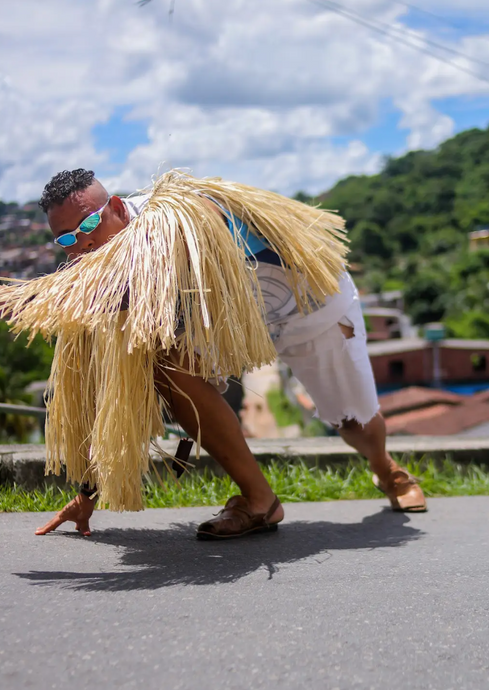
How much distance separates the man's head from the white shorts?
733 mm

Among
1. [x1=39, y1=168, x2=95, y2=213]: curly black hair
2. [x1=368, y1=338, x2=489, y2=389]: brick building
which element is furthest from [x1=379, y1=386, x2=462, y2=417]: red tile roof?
[x1=39, y1=168, x2=95, y2=213]: curly black hair

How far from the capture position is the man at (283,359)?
2.57 metres

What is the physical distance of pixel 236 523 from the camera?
9.05 feet

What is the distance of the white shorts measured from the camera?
2939 mm

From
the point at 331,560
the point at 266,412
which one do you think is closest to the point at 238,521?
the point at 331,560

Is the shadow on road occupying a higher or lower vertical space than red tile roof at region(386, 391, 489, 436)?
higher

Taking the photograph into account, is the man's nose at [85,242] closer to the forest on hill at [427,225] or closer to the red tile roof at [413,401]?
the red tile roof at [413,401]

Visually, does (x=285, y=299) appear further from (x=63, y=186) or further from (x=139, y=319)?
(x=63, y=186)

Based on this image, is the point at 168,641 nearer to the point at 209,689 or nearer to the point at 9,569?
the point at 209,689

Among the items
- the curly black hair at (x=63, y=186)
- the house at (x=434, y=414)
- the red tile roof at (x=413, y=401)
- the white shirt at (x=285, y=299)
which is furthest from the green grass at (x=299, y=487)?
the red tile roof at (x=413, y=401)

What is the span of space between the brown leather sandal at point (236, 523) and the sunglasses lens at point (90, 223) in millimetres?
1041

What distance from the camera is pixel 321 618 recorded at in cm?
193

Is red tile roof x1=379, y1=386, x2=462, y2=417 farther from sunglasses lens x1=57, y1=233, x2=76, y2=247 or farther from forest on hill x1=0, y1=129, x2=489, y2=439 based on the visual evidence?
forest on hill x1=0, y1=129, x2=489, y2=439

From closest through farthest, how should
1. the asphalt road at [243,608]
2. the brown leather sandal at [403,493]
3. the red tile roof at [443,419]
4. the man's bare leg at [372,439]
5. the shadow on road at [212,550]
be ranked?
the asphalt road at [243,608] < the shadow on road at [212,550] < the man's bare leg at [372,439] < the brown leather sandal at [403,493] < the red tile roof at [443,419]
